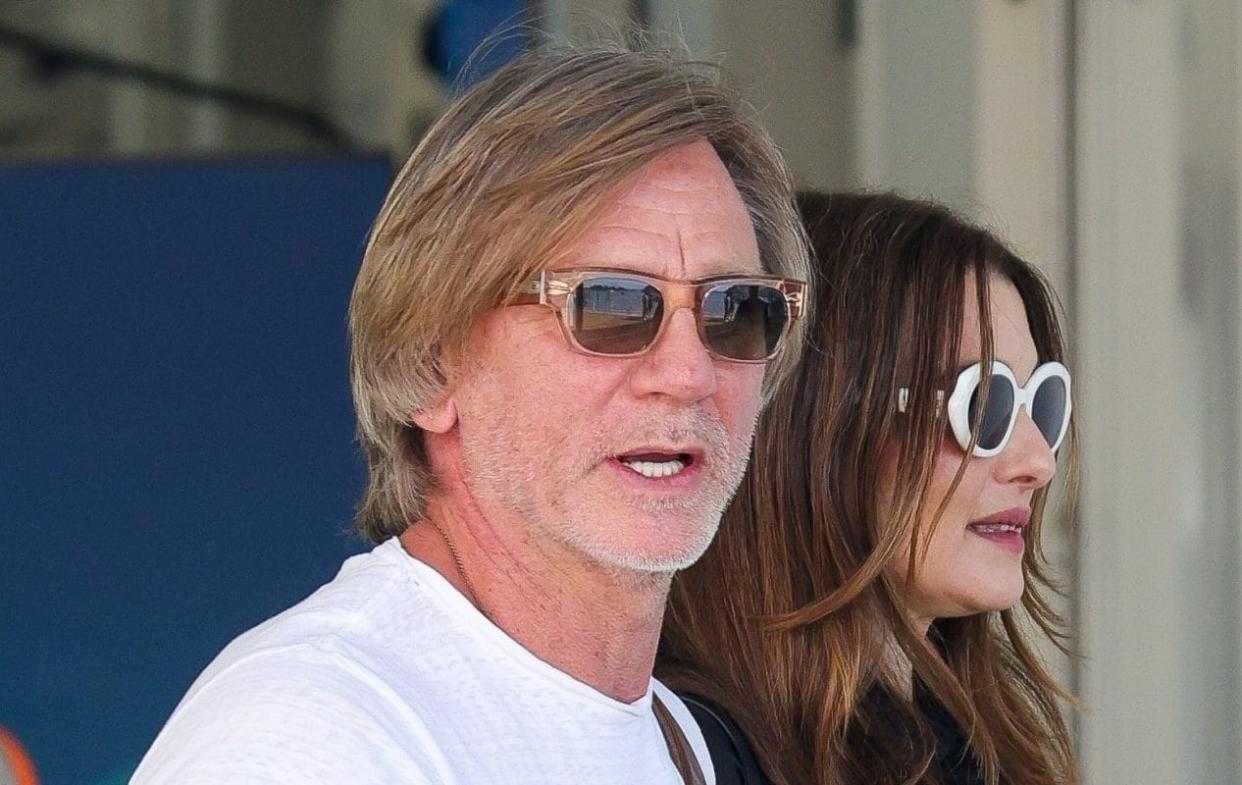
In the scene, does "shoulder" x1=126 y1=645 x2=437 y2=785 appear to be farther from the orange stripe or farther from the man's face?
the orange stripe


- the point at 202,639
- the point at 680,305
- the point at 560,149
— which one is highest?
the point at 560,149

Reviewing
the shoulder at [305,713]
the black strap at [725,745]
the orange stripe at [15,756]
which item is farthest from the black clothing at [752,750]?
the orange stripe at [15,756]

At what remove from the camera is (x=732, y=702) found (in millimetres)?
2068

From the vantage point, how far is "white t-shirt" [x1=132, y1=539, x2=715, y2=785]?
1328 millimetres

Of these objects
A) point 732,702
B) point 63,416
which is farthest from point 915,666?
point 63,416

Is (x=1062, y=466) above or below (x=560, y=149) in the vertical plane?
below

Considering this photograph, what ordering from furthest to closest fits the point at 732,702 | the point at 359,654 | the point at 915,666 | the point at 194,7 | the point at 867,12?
Result: 1. the point at 194,7
2. the point at 867,12
3. the point at 915,666
4. the point at 732,702
5. the point at 359,654

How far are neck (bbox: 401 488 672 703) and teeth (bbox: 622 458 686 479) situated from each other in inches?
3.8

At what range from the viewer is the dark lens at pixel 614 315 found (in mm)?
1646

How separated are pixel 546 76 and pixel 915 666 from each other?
95cm

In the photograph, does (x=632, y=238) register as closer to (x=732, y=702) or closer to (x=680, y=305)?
(x=680, y=305)

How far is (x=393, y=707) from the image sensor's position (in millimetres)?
1436

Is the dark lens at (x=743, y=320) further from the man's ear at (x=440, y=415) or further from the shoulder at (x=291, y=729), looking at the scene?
the shoulder at (x=291, y=729)

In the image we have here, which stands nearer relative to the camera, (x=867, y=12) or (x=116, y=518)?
(x=116, y=518)
